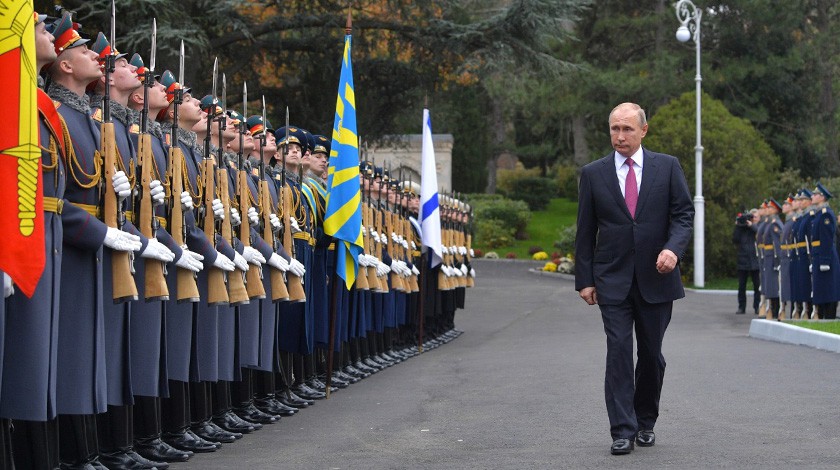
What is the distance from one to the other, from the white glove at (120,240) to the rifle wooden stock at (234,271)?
1.89 meters

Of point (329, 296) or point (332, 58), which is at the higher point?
point (332, 58)

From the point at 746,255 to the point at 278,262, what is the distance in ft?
56.5

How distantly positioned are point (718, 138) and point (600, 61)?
15935 mm

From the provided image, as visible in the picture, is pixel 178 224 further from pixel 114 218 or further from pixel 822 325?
pixel 822 325

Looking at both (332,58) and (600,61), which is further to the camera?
(600,61)

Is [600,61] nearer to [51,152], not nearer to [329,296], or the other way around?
[329,296]

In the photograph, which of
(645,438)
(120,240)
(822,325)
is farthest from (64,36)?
(822,325)

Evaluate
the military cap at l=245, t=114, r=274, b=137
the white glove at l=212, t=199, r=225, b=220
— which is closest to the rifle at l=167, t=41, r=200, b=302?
the white glove at l=212, t=199, r=225, b=220

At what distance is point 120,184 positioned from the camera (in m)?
6.89

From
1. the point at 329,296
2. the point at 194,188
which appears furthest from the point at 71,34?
the point at 329,296

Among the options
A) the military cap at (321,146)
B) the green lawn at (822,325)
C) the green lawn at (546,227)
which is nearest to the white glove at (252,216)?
the military cap at (321,146)

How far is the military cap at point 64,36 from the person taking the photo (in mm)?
6824

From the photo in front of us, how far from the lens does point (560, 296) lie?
3075 centimetres

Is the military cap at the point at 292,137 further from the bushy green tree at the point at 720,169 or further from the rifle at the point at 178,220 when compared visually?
the bushy green tree at the point at 720,169
